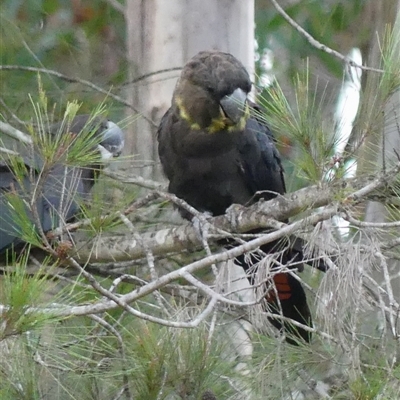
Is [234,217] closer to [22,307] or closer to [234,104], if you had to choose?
[234,104]

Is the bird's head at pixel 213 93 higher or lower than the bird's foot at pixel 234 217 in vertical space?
higher

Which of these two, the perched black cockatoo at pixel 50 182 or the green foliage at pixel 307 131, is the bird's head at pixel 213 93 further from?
the green foliage at pixel 307 131

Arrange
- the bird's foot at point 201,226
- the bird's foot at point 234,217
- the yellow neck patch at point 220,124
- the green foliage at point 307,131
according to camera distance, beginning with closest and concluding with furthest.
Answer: the green foliage at point 307,131, the bird's foot at point 201,226, the bird's foot at point 234,217, the yellow neck patch at point 220,124

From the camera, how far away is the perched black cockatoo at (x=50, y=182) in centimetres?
138

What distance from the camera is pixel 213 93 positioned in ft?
6.89

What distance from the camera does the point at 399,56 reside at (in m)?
1.32

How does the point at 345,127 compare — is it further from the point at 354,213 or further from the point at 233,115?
the point at 233,115

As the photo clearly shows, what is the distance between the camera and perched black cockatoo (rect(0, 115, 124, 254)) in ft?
4.54

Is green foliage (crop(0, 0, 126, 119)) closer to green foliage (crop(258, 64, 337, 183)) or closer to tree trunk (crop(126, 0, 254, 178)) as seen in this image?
tree trunk (crop(126, 0, 254, 178))

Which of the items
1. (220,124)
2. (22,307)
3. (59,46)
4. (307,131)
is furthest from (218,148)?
(59,46)

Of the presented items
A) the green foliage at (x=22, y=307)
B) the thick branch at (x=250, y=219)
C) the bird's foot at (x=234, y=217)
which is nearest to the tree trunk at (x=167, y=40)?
the thick branch at (x=250, y=219)

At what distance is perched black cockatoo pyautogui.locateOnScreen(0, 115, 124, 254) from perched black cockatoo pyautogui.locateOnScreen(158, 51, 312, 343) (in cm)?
18

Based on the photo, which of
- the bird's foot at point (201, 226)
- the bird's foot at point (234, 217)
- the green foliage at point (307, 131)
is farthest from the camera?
the bird's foot at point (234, 217)

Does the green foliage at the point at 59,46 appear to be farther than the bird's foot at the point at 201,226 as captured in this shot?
Yes
